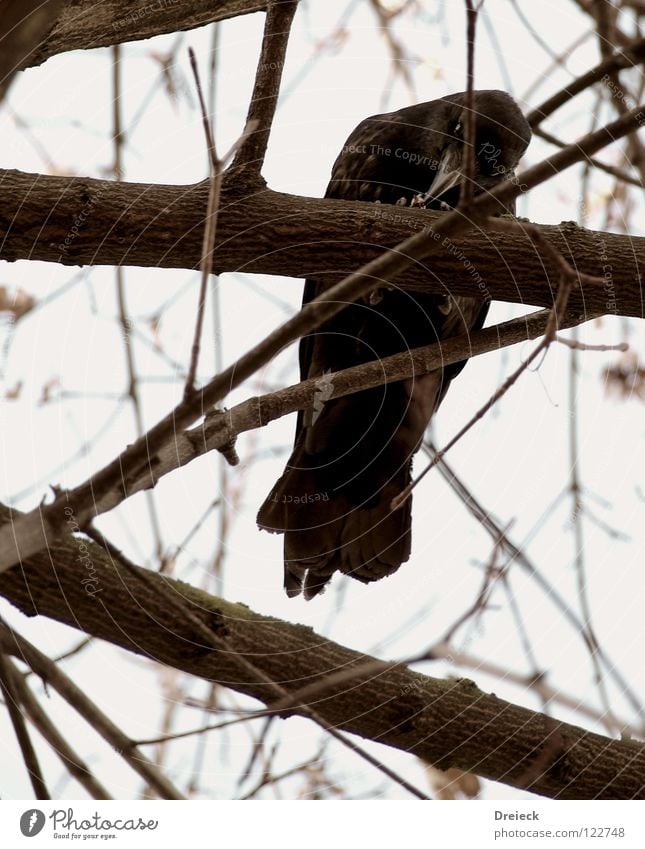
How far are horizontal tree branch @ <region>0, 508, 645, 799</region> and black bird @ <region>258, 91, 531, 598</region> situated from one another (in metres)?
0.70

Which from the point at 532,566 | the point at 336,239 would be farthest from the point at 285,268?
the point at 532,566

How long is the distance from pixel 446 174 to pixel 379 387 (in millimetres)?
762

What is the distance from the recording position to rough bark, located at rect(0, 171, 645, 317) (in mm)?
2500

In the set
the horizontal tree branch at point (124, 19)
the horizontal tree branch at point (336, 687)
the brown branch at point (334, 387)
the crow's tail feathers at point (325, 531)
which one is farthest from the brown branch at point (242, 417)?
A: the horizontal tree branch at point (124, 19)

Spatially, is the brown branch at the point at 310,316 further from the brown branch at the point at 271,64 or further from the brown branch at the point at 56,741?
the brown branch at the point at 271,64

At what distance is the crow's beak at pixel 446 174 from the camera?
10.4 feet

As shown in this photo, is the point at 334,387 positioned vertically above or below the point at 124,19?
below

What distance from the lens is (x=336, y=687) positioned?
2.49 meters

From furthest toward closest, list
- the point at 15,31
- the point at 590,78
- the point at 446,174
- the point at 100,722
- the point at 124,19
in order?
the point at 446,174 → the point at 124,19 → the point at 590,78 → the point at 100,722 → the point at 15,31

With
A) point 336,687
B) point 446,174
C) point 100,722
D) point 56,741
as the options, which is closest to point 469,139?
point 100,722

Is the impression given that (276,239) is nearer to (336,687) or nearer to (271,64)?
(271,64)

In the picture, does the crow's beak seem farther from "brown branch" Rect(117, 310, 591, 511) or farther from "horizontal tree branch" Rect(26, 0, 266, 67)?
"horizontal tree branch" Rect(26, 0, 266, 67)

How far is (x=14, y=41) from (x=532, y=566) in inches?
79.5

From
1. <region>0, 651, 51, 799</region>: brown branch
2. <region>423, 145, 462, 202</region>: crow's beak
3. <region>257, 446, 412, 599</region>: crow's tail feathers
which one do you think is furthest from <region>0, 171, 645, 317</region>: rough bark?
<region>0, 651, 51, 799</region>: brown branch
